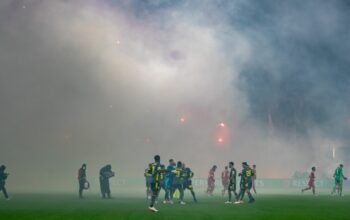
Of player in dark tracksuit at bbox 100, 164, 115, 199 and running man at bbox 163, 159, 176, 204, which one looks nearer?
running man at bbox 163, 159, 176, 204

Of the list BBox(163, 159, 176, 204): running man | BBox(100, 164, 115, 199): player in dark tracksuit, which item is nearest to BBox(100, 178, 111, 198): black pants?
BBox(100, 164, 115, 199): player in dark tracksuit

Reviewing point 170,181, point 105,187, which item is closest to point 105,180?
point 105,187

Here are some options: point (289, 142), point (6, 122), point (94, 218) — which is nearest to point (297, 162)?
point (289, 142)

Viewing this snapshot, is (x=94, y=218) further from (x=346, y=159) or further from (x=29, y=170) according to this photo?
(x=346, y=159)

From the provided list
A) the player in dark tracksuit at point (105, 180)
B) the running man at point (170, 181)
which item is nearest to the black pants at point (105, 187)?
the player in dark tracksuit at point (105, 180)

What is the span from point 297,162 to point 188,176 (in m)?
79.3

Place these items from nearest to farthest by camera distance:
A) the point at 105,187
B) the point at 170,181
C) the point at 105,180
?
the point at 170,181
the point at 105,187
the point at 105,180

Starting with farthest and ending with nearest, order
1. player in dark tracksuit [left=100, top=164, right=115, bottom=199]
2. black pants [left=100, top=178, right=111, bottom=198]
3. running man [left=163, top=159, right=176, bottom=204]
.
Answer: player in dark tracksuit [left=100, top=164, right=115, bottom=199], black pants [left=100, top=178, right=111, bottom=198], running man [left=163, top=159, right=176, bottom=204]

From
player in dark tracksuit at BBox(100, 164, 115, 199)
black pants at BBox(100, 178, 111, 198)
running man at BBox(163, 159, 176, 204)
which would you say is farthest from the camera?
player in dark tracksuit at BBox(100, 164, 115, 199)

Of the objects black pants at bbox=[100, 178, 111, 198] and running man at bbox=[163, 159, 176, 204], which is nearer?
running man at bbox=[163, 159, 176, 204]

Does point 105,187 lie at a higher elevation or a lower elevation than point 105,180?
lower

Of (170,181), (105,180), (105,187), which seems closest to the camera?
(170,181)

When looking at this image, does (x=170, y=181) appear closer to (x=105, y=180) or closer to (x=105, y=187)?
(x=105, y=187)

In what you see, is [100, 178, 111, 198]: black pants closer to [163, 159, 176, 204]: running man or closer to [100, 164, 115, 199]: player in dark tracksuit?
[100, 164, 115, 199]: player in dark tracksuit
